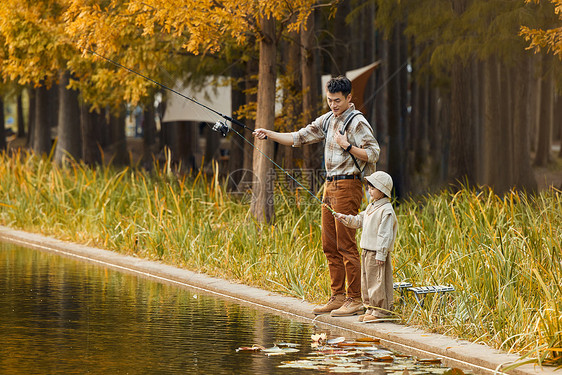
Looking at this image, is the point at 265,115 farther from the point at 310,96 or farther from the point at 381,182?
the point at 381,182

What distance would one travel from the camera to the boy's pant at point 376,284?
9414 millimetres

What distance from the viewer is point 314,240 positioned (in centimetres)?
1293

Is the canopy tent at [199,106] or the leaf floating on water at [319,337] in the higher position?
the canopy tent at [199,106]

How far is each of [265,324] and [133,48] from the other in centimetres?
972

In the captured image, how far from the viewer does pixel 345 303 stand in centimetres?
996

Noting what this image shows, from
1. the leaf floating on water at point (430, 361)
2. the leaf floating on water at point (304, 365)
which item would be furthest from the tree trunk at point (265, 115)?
the leaf floating on water at point (304, 365)

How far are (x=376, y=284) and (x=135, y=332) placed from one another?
84.3 inches

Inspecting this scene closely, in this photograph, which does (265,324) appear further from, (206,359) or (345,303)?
(206,359)

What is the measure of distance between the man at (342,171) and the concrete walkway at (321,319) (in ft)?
1.17

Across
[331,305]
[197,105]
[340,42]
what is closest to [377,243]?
[331,305]

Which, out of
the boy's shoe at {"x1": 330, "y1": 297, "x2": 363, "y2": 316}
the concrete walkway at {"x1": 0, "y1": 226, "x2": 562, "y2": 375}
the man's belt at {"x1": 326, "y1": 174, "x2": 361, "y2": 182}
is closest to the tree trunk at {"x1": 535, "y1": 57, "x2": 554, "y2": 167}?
the concrete walkway at {"x1": 0, "y1": 226, "x2": 562, "y2": 375}

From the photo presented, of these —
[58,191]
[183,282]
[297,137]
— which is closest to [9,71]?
[58,191]

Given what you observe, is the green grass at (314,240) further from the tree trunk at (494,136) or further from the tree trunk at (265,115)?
the tree trunk at (494,136)

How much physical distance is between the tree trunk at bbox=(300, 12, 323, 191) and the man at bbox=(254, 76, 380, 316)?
24.7 feet
